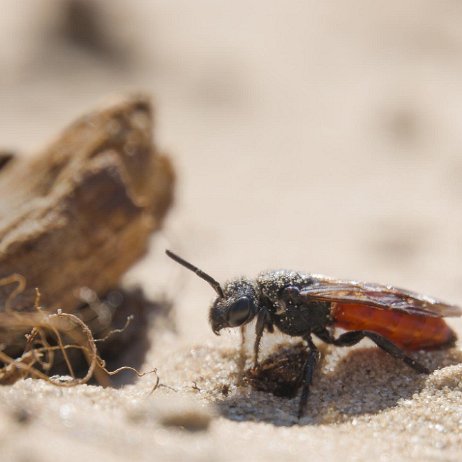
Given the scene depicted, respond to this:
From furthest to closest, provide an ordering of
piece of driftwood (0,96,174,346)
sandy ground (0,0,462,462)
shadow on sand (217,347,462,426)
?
piece of driftwood (0,96,174,346) → shadow on sand (217,347,462,426) → sandy ground (0,0,462,462)

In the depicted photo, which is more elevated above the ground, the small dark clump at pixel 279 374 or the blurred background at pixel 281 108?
the small dark clump at pixel 279 374

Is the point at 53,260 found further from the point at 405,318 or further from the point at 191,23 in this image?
the point at 191,23

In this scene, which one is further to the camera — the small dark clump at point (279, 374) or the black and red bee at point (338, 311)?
the black and red bee at point (338, 311)

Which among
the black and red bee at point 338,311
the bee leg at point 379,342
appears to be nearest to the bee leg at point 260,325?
the black and red bee at point 338,311

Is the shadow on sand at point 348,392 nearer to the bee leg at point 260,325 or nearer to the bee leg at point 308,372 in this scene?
the bee leg at point 308,372

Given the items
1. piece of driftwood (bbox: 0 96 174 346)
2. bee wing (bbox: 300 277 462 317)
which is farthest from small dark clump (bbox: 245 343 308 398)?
piece of driftwood (bbox: 0 96 174 346)

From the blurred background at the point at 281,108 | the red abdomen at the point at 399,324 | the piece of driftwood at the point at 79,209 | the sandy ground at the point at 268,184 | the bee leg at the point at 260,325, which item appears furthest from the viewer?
the blurred background at the point at 281,108

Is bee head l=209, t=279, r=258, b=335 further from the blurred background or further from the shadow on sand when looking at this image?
the blurred background

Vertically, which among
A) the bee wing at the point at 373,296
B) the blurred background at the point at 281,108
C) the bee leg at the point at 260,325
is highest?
the bee wing at the point at 373,296

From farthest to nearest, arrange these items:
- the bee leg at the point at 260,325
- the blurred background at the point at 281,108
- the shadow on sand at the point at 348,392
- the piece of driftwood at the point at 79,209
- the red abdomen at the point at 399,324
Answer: the blurred background at the point at 281,108, the piece of driftwood at the point at 79,209, the red abdomen at the point at 399,324, the bee leg at the point at 260,325, the shadow on sand at the point at 348,392
